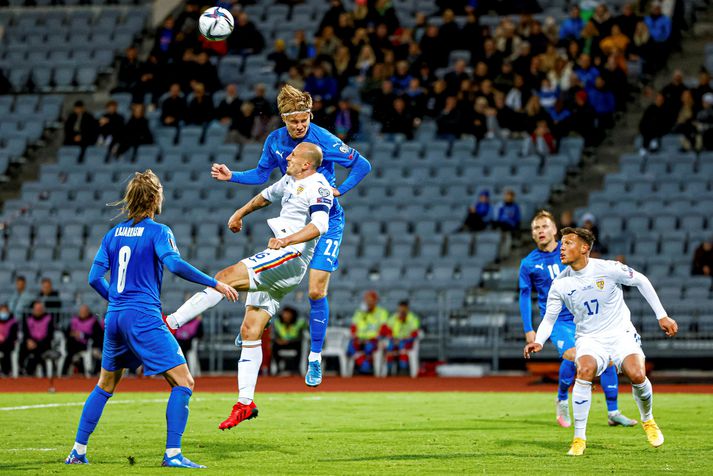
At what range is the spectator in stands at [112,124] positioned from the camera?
28.3 meters

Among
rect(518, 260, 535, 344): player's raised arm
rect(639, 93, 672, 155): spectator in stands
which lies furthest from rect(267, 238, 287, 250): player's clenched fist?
rect(639, 93, 672, 155): spectator in stands

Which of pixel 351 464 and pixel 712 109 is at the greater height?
pixel 712 109

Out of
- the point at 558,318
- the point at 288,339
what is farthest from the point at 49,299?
the point at 558,318

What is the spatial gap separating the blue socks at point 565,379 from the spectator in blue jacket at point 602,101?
43.7 feet

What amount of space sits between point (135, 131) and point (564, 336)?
16.6 metres

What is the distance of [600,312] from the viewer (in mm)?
11289

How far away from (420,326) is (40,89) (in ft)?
42.1

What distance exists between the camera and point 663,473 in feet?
30.3

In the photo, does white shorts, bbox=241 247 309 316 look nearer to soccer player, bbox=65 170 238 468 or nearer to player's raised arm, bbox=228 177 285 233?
player's raised arm, bbox=228 177 285 233

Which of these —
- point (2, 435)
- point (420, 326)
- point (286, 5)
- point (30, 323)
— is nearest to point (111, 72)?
point (286, 5)

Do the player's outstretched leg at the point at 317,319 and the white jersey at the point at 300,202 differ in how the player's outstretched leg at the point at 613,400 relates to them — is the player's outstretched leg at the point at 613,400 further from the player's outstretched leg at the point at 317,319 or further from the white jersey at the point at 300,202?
the white jersey at the point at 300,202

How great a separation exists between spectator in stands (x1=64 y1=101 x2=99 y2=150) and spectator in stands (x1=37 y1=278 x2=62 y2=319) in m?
5.23

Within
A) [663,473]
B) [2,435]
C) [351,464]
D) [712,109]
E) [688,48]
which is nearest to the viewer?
[663,473]

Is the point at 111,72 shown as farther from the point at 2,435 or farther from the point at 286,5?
the point at 2,435
